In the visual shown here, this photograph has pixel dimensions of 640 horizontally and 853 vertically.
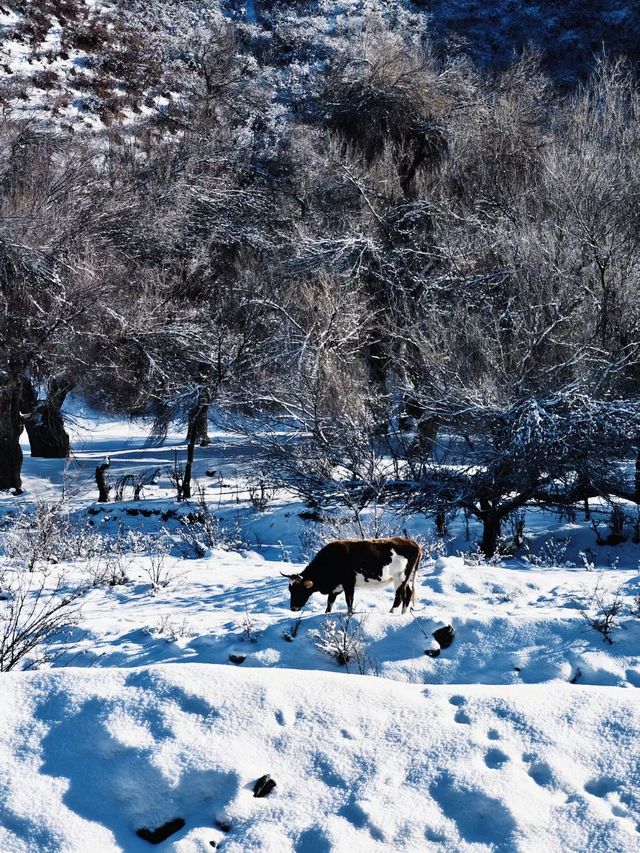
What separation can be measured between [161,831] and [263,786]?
498 millimetres

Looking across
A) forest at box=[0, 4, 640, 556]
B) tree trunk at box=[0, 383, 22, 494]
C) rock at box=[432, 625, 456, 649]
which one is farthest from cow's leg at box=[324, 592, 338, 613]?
tree trunk at box=[0, 383, 22, 494]

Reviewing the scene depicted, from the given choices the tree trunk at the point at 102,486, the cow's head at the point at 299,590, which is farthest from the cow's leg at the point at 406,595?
the tree trunk at the point at 102,486

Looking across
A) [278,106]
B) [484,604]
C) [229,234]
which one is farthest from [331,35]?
[484,604]

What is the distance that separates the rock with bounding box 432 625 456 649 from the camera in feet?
19.4

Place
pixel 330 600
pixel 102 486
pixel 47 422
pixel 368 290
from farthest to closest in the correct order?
pixel 368 290
pixel 47 422
pixel 102 486
pixel 330 600

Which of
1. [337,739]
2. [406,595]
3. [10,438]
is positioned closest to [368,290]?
[10,438]

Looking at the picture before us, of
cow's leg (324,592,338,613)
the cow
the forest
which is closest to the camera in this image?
the cow

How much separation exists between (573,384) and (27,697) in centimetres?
837

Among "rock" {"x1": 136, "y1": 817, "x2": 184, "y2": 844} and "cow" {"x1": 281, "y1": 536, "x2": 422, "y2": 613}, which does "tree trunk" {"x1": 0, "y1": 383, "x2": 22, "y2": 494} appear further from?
"rock" {"x1": 136, "y1": 817, "x2": 184, "y2": 844}

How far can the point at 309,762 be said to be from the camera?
12.6 ft

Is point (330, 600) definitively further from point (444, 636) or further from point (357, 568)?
point (444, 636)

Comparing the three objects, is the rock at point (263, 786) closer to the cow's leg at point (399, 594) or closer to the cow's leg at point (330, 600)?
the cow's leg at point (330, 600)

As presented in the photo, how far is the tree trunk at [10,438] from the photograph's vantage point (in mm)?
15273

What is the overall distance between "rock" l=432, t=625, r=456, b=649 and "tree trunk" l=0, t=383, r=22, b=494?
11503 mm
